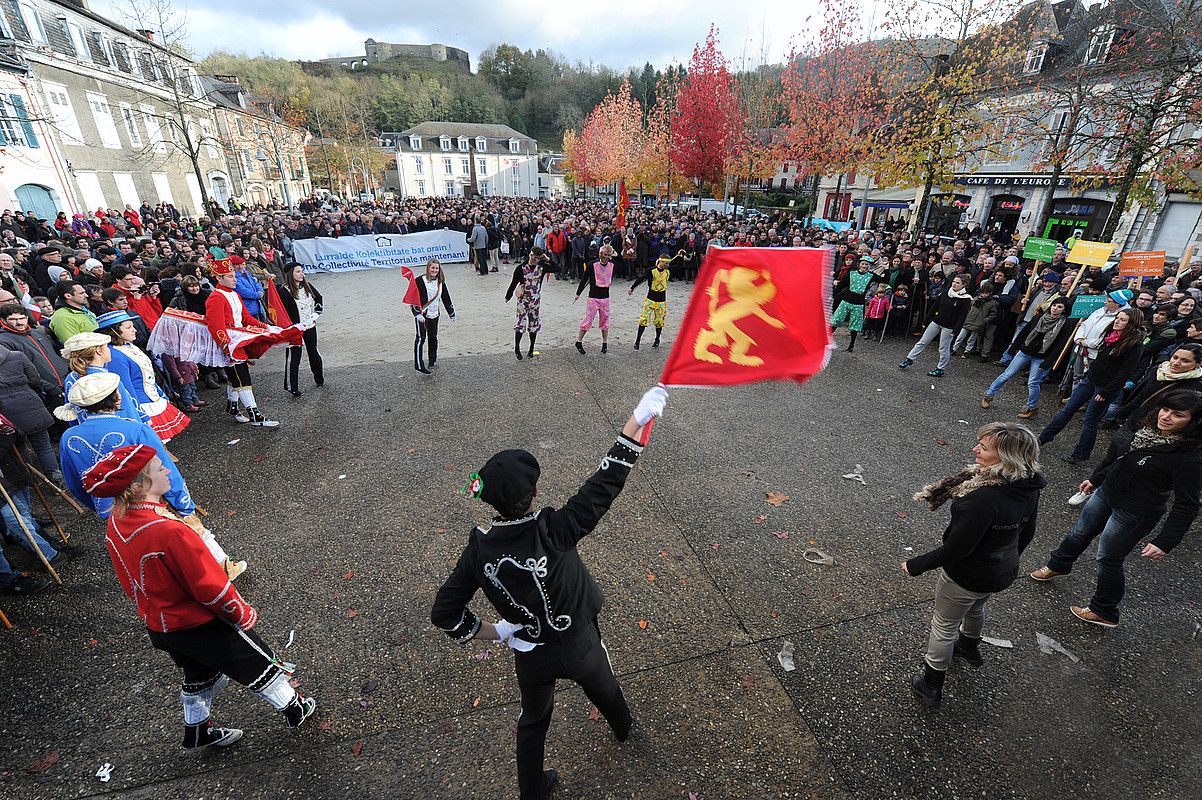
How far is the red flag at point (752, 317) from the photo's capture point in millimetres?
2514

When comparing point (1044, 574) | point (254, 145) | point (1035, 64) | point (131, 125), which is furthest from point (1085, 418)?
point (254, 145)

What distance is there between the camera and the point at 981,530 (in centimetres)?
276

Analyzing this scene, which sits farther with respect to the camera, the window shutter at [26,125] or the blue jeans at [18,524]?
the window shutter at [26,125]

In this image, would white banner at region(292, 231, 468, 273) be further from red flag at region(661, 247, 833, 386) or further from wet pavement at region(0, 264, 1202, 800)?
red flag at region(661, 247, 833, 386)

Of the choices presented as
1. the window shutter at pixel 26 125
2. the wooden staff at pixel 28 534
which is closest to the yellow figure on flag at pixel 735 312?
the wooden staff at pixel 28 534

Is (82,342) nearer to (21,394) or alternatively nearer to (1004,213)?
(21,394)

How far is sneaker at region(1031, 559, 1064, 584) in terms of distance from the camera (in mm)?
4289

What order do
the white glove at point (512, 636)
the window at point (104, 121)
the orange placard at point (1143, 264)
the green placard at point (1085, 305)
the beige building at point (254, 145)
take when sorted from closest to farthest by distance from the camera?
the white glove at point (512, 636)
the green placard at point (1085, 305)
the orange placard at point (1143, 264)
the window at point (104, 121)
the beige building at point (254, 145)

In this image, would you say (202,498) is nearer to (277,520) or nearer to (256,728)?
(277,520)

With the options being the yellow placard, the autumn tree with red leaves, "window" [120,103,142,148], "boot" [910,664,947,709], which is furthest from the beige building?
"boot" [910,664,947,709]

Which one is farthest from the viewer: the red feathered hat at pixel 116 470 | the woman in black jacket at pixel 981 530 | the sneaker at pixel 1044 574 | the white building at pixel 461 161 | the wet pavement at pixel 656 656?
the white building at pixel 461 161

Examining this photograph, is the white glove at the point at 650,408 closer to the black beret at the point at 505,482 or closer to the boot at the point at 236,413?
the black beret at the point at 505,482

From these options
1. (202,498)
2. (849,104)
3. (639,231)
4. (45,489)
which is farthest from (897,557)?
(849,104)

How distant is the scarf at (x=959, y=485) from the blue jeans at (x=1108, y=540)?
4.81 feet
